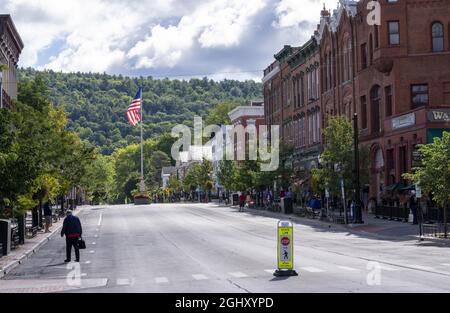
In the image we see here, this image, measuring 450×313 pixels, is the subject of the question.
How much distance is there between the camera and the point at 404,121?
53281mm

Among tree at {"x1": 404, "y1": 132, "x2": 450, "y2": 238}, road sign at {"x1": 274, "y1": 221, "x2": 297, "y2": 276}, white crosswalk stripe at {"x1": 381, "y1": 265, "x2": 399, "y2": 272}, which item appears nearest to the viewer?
road sign at {"x1": 274, "y1": 221, "x2": 297, "y2": 276}

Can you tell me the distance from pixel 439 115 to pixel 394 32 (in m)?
10.0

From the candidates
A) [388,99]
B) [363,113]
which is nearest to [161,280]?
[388,99]

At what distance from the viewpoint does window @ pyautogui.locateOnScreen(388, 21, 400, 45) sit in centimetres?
5697

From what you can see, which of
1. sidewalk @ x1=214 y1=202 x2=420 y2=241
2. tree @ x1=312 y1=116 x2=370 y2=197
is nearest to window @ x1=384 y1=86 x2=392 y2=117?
tree @ x1=312 y1=116 x2=370 y2=197

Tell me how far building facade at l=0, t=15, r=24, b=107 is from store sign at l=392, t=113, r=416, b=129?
27559 mm

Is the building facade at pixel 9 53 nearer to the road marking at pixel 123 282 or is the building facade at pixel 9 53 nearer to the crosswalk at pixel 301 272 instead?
the road marking at pixel 123 282

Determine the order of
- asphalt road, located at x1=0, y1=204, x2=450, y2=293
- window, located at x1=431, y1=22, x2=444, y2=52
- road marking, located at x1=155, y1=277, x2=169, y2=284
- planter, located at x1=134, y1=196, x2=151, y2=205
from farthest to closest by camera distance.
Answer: planter, located at x1=134, y1=196, x2=151, y2=205 < window, located at x1=431, y1=22, x2=444, y2=52 < road marking, located at x1=155, y1=277, x2=169, y2=284 < asphalt road, located at x1=0, y1=204, x2=450, y2=293

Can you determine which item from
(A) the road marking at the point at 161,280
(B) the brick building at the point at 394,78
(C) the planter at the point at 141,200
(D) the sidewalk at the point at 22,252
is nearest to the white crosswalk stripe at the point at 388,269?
(A) the road marking at the point at 161,280

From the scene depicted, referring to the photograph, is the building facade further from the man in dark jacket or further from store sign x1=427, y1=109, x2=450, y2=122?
the man in dark jacket

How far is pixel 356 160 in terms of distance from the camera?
4772cm

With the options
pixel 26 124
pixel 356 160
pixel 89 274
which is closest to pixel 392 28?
pixel 356 160

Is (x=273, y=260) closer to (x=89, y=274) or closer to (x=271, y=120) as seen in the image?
(x=89, y=274)

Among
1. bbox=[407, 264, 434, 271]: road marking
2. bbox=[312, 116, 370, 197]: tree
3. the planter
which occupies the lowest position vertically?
bbox=[407, 264, 434, 271]: road marking
